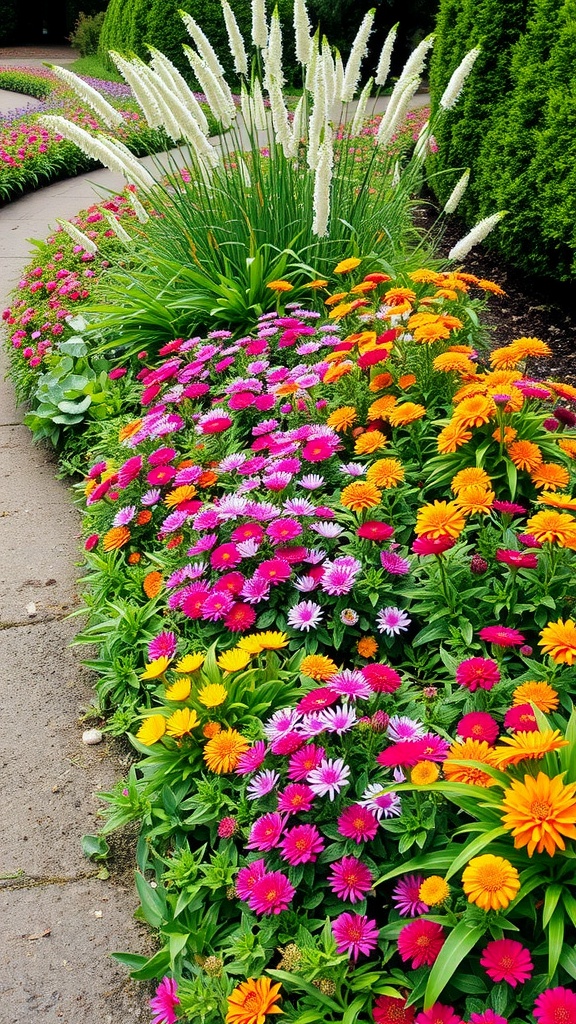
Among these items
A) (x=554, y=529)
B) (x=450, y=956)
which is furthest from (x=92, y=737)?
(x=554, y=529)

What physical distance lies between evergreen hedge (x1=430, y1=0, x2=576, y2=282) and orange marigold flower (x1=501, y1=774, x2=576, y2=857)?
3214 mm

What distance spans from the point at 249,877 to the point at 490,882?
51 centimetres

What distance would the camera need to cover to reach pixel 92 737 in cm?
223

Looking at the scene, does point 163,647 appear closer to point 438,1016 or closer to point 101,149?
point 438,1016

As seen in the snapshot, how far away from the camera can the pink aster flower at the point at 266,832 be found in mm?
1476

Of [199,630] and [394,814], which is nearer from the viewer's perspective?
[394,814]

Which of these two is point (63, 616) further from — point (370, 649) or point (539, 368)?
point (539, 368)

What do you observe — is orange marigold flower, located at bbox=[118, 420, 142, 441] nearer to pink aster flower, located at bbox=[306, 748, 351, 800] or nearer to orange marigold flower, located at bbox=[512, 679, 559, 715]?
pink aster flower, located at bbox=[306, 748, 351, 800]

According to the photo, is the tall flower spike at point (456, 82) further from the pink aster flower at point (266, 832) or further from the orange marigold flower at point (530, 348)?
the pink aster flower at point (266, 832)

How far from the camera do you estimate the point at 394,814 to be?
1.48 metres

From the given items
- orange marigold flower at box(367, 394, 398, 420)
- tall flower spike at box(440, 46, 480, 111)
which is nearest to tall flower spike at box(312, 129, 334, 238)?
tall flower spike at box(440, 46, 480, 111)

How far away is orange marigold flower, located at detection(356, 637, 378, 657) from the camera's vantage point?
6.14ft

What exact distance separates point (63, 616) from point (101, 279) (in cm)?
267

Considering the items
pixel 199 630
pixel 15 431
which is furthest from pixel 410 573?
pixel 15 431
